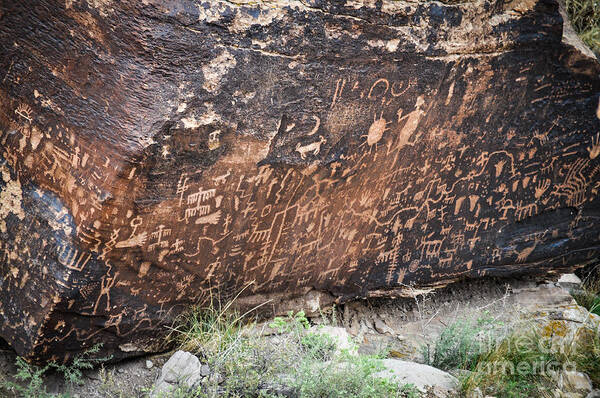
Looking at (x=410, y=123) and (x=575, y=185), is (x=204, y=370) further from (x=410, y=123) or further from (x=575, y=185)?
(x=575, y=185)

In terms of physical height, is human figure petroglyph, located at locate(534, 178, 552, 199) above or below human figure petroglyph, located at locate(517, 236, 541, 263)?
above

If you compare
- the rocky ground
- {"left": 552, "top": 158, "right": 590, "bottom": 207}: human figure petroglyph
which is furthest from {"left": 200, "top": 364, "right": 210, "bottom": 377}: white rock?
{"left": 552, "top": 158, "right": 590, "bottom": 207}: human figure petroglyph

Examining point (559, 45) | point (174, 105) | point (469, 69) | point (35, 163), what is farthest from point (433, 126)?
point (35, 163)

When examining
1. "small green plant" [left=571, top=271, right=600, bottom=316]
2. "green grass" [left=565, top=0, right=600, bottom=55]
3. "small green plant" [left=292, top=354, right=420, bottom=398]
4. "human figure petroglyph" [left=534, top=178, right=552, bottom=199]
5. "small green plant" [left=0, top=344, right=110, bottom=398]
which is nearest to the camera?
"small green plant" [left=292, top=354, right=420, bottom=398]

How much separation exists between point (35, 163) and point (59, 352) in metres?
0.78

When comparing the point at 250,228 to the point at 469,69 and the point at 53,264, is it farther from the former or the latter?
the point at 469,69

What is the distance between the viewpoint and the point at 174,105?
2.30 metres

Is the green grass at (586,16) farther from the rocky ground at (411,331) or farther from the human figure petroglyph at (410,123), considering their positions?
the human figure petroglyph at (410,123)

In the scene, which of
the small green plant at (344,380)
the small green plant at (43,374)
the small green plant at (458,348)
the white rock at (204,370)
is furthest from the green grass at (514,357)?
the small green plant at (43,374)

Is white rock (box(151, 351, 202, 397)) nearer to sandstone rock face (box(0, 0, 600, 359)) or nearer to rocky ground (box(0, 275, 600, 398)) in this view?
rocky ground (box(0, 275, 600, 398))

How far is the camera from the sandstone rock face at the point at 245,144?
7.54ft

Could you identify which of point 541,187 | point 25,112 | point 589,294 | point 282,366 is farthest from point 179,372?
point 589,294

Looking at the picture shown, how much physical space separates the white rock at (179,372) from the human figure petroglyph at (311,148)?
0.99 meters

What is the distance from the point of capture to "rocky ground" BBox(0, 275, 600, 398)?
255cm
